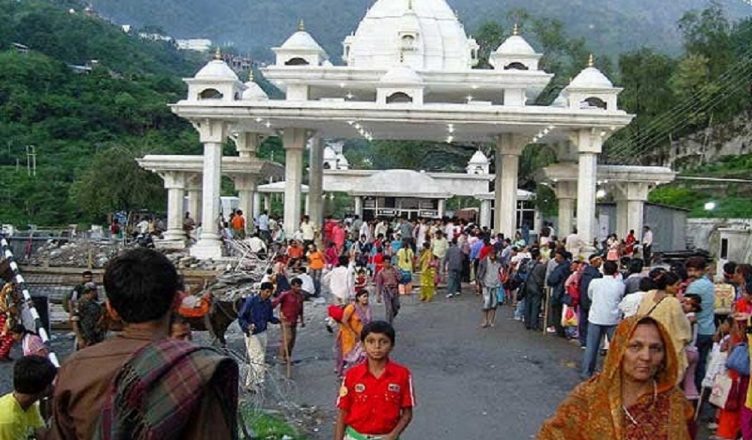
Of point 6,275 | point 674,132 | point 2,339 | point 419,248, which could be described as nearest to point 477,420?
point 2,339

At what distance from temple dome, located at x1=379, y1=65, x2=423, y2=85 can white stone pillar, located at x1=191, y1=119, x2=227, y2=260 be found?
440 cm

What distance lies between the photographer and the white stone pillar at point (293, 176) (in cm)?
2447

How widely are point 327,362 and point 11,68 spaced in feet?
174

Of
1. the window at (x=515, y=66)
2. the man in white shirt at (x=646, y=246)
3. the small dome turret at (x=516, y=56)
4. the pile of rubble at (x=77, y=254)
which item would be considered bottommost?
the pile of rubble at (x=77, y=254)

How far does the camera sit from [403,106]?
22266mm

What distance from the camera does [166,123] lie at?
2432 inches

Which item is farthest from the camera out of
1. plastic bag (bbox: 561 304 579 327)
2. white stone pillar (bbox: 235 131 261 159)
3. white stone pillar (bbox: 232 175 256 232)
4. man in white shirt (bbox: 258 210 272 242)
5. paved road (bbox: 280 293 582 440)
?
white stone pillar (bbox: 235 131 261 159)

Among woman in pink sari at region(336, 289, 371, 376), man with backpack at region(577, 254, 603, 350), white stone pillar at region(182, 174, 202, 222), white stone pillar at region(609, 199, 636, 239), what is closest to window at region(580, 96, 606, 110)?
white stone pillar at region(609, 199, 636, 239)

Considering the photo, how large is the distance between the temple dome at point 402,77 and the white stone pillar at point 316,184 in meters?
5.51

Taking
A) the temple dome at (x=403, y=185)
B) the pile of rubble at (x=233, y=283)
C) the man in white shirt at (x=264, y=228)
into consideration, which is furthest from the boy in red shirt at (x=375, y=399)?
the temple dome at (x=403, y=185)

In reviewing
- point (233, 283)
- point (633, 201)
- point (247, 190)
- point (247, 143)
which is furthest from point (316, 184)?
point (633, 201)

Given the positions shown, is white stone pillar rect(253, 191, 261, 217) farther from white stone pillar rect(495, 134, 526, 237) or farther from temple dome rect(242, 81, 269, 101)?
white stone pillar rect(495, 134, 526, 237)

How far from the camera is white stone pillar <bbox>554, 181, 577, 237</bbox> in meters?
26.8

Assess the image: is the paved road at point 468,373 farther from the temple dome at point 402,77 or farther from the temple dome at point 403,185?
the temple dome at point 403,185
